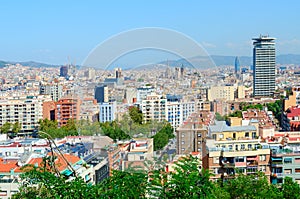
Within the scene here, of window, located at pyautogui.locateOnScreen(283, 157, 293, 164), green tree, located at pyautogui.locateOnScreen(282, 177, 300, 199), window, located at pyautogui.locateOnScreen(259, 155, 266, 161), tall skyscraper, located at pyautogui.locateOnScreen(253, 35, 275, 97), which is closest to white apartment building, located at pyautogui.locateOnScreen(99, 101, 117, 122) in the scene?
green tree, located at pyautogui.locateOnScreen(282, 177, 300, 199)

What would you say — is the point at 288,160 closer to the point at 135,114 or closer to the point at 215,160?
the point at 215,160

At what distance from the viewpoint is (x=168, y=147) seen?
2.62m

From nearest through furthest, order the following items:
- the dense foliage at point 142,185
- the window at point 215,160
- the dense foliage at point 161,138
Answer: the dense foliage at point 142,185
the dense foliage at point 161,138
the window at point 215,160

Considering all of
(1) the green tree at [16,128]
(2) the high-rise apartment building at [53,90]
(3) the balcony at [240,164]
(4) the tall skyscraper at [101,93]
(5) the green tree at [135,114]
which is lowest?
(1) the green tree at [16,128]

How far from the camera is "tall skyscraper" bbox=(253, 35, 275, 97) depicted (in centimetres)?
2200

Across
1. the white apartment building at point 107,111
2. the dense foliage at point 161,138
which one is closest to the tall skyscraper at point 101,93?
the white apartment building at point 107,111

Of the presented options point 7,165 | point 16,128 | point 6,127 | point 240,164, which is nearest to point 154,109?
point 240,164

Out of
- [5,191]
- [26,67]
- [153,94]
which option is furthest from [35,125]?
[26,67]

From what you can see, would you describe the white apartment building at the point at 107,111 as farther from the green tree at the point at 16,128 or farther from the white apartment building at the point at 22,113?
the white apartment building at the point at 22,113

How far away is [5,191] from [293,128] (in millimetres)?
6618

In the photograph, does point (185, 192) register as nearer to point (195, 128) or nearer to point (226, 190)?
point (195, 128)

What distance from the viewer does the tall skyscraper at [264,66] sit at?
22.0 m

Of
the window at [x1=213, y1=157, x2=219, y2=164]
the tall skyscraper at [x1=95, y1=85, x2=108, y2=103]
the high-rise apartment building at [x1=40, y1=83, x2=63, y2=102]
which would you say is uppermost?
the tall skyscraper at [x1=95, y1=85, x2=108, y2=103]

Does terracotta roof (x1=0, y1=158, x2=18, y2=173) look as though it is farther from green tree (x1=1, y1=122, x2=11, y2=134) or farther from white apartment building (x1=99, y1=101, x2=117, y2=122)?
green tree (x1=1, y1=122, x2=11, y2=134)
